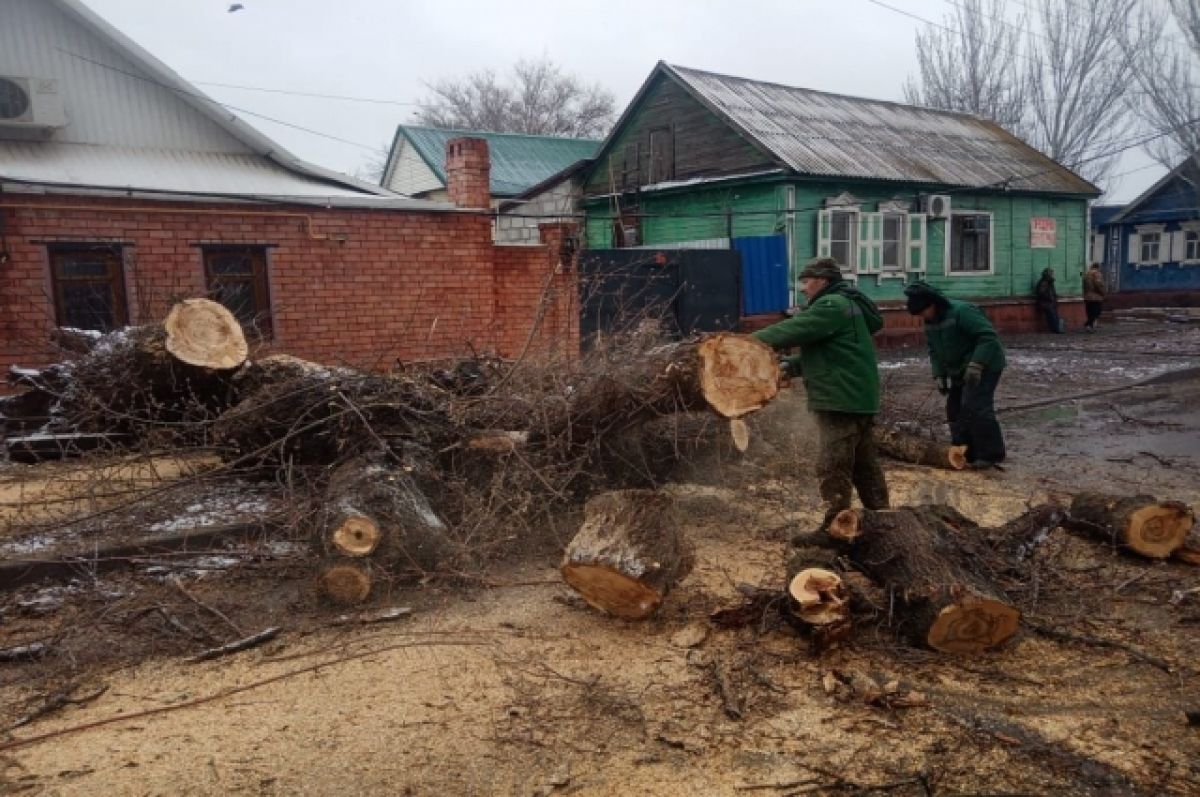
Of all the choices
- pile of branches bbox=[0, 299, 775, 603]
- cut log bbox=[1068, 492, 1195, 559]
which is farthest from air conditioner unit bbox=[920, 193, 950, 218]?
cut log bbox=[1068, 492, 1195, 559]

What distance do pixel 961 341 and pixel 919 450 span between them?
96 cm

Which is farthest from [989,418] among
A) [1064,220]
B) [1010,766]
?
[1064,220]

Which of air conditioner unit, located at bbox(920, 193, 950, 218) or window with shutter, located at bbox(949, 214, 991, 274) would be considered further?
window with shutter, located at bbox(949, 214, 991, 274)

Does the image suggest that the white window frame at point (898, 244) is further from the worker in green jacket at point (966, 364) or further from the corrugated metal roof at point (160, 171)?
the worker in green jacket at point (966, 364)

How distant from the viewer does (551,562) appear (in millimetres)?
4820

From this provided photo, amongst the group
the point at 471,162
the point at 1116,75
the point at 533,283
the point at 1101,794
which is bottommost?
the point at 1101,794

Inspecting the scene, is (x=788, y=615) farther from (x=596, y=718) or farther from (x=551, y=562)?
(x=551, y=562)

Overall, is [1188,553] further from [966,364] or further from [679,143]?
[679,143]

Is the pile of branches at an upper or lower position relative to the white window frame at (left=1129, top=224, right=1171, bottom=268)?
lower

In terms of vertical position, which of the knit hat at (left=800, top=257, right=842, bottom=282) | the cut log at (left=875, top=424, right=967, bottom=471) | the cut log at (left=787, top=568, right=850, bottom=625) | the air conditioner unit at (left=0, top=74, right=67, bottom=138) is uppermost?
the air conditioner unit at (left=0, top=74, right=67, bottom=138)

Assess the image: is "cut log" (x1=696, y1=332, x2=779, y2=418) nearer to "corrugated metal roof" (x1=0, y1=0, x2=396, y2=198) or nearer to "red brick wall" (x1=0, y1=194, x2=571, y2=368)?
"red brick wall" (x1=0, y1=194, x2=571, y2=368)

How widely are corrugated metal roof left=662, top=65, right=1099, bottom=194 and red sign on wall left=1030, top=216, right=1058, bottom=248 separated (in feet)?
2.33

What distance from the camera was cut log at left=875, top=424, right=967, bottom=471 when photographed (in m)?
7.02

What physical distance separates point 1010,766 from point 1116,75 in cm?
3861
